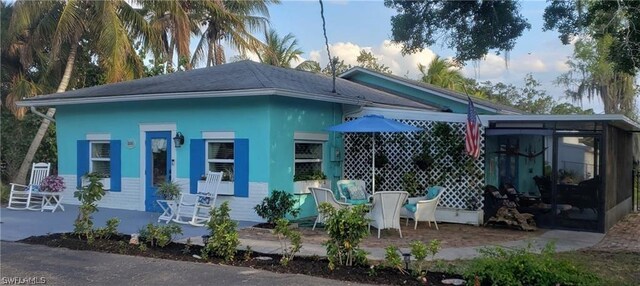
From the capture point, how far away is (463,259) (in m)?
8.02

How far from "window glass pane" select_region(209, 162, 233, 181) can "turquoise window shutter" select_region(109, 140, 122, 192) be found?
2.84 meters

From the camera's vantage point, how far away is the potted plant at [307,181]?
40.3 feet

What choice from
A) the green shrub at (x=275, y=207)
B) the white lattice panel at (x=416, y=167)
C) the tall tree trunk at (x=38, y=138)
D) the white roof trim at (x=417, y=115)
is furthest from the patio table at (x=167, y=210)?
the tall tree trunk at (x=38, y=138)

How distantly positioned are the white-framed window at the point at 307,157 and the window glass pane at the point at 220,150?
146cm

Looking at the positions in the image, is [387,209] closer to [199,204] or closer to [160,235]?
[199,204]

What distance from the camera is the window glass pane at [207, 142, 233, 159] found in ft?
40.1

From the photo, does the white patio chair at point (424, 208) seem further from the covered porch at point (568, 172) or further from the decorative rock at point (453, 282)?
the decorative rock at point (453, 282)

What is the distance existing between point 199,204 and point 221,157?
1.49 metres

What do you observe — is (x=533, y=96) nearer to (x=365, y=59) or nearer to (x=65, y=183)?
(x=365, y=59)

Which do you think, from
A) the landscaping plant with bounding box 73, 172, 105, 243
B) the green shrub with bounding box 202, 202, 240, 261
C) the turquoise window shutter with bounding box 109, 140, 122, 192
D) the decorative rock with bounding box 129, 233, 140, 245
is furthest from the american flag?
the turquoise window shutter with bounding box 109, 140, 122, 192

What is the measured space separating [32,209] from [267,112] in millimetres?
6394

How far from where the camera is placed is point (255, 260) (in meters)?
7.48

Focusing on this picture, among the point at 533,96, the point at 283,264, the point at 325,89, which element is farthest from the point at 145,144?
the point at 533,96

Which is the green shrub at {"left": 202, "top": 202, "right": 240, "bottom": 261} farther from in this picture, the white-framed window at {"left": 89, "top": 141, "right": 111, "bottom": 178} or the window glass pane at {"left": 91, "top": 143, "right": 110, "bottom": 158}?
the window glass pane at {"left": 91, "top": 143, "right": 110, "bottom": 158}
